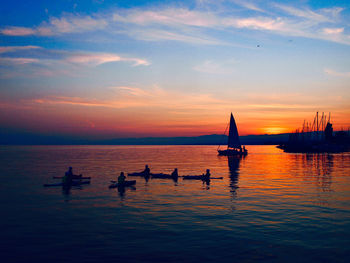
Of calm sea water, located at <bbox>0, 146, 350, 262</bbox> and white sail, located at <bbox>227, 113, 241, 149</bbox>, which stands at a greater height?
white sail, located at <bbox>227, 113, 241, 149</bbox>

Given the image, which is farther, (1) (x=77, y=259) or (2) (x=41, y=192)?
(2) (x=41, y=192)

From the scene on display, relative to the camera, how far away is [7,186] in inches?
1671

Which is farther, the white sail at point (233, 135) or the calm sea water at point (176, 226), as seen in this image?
the white sail at point (233, 135)

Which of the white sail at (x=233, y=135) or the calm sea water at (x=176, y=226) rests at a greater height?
the white sail at (x=233, y=135)

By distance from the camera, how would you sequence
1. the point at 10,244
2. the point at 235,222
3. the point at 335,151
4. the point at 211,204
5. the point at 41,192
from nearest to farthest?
the point at 10,244
the point at 235,222
the point at 211,204
the point at 41,192
the point at 335,151

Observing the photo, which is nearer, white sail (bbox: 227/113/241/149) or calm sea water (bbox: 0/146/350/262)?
calm sea water (bbox: 0/146/350/262)

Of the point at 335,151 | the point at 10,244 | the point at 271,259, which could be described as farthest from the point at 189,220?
the point at 335,151

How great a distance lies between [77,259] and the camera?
15117mm

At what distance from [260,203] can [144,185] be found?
764 inches

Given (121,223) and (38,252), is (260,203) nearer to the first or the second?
(121,223)

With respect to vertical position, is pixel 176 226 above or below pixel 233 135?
below

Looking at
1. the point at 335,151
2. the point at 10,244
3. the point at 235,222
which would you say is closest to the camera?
the point at 10,244

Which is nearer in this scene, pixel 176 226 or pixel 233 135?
pixel 176 226

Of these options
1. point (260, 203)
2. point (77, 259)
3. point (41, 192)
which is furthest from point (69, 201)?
point (260, 203)
